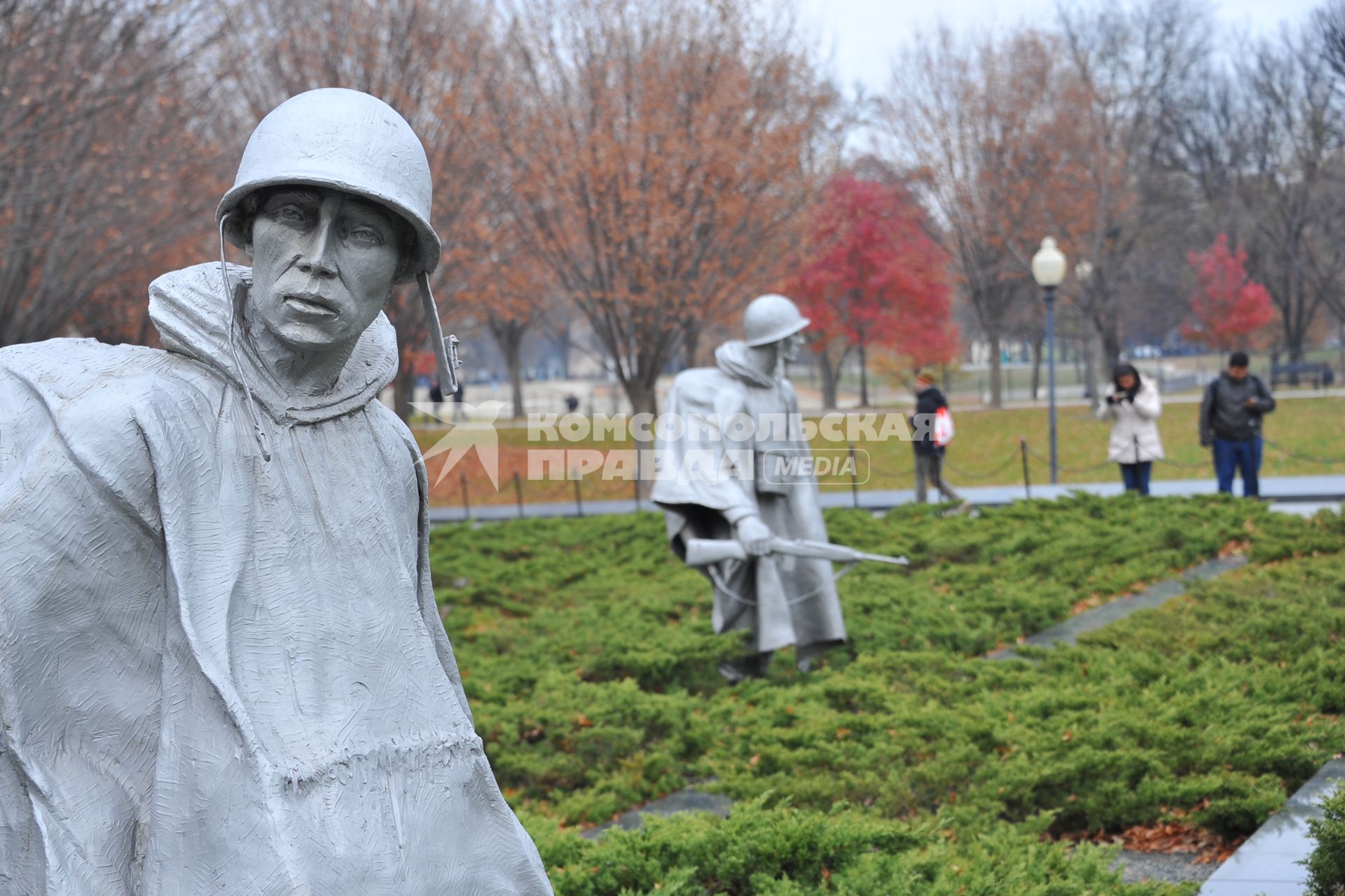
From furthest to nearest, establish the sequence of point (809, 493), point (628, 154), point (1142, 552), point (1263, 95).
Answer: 1. point (1263, 95)
2. point (628, 154)
3. point (1142, 552)
4. point (809, 493)

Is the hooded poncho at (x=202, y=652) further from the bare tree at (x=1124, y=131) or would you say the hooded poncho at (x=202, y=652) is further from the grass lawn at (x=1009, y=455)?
the bare tree at (x=1124, y=131)

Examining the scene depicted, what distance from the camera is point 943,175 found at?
3266cm

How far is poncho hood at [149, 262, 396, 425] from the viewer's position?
82.0 inches

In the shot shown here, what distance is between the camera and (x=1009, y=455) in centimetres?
2466

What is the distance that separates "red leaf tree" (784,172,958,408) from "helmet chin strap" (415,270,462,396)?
30048 millimetres

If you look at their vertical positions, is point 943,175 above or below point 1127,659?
above

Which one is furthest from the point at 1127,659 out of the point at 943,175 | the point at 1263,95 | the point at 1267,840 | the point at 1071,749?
the point at 1263,95

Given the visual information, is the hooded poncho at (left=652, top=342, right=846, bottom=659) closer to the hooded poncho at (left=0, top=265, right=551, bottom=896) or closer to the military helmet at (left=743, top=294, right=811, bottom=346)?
the military helmet at (left=743, top=294, right=811, bottom=346)

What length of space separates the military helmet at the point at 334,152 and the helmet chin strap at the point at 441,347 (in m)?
0.28

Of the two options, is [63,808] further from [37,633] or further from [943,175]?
[943,175]

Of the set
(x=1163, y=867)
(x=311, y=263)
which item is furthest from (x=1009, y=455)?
(x=311, y=263)

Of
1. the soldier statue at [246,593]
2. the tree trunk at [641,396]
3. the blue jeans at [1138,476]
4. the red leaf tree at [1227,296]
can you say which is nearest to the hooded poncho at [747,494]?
the soldier statue at [246,593]

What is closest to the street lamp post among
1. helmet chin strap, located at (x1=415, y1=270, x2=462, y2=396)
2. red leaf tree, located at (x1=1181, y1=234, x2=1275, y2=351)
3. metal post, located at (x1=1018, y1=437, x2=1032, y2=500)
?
metal post, located at (x1=1018, y1=437, x2=1032, y2=500)

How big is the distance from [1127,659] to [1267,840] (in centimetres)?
287
